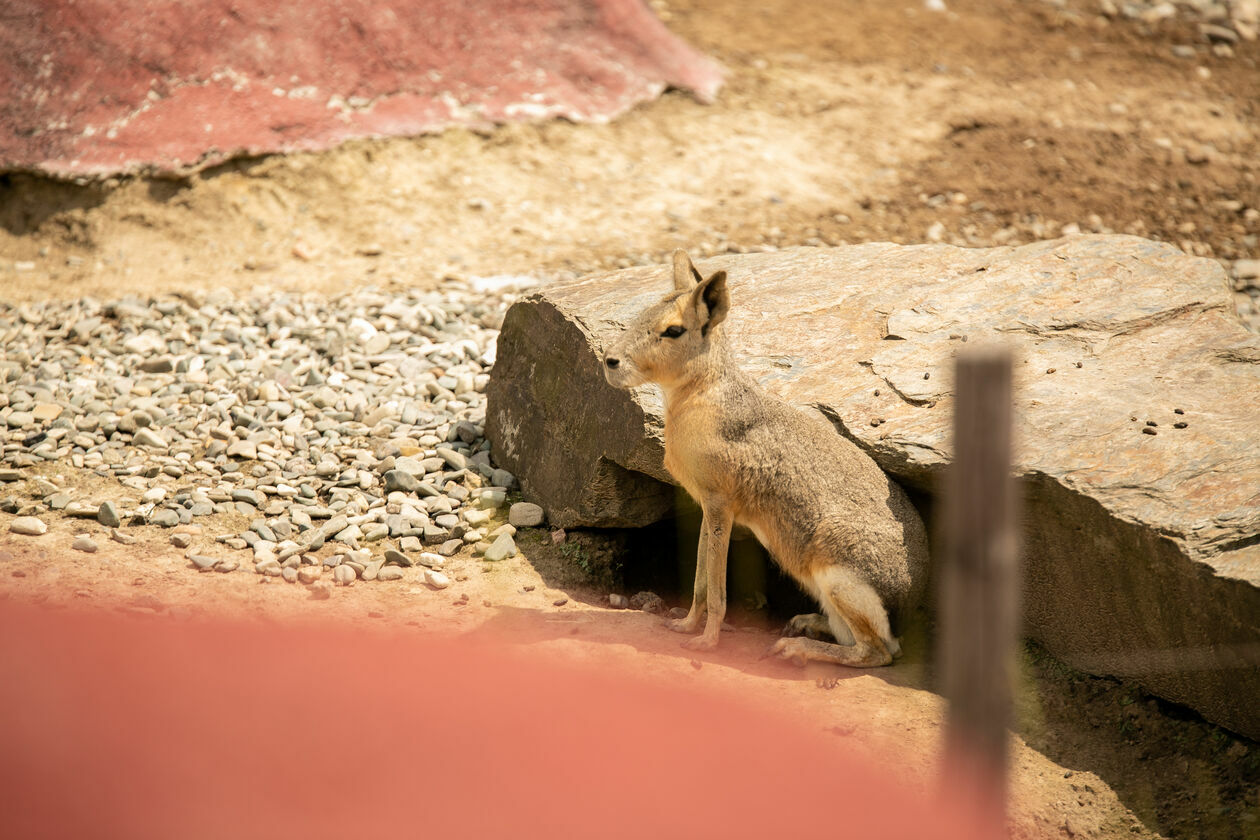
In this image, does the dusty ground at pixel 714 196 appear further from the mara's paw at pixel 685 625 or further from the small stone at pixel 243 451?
the small stone at pixel 243 451

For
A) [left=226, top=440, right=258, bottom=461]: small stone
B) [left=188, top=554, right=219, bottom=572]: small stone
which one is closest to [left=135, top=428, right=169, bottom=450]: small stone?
[left=226, top=440, right=258, bottom=461]: small stone

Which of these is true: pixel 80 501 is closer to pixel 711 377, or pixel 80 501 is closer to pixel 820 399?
pixel 711 377

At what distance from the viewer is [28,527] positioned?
6668mm

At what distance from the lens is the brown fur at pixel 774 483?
232 inches

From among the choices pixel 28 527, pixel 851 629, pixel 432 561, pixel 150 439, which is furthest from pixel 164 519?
pixel 851 629

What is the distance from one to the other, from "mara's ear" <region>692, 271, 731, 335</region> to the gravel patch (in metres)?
2.11

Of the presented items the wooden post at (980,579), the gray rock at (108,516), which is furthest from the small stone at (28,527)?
the wooden post at (980,579)

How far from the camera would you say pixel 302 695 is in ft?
13.1

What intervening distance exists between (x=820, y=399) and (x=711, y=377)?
0.87 m

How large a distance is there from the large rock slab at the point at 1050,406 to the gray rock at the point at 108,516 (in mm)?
2543

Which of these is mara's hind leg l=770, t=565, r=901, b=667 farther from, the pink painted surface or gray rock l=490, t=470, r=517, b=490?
the pink painted surface

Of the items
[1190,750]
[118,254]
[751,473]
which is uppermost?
[118,254]

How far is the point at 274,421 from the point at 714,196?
19.3 feet

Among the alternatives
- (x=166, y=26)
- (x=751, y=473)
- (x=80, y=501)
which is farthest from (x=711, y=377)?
(x=166, y=26)
